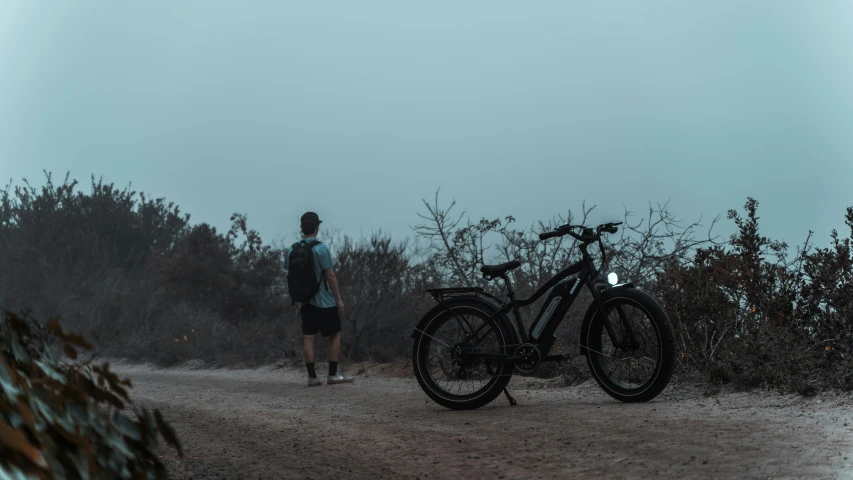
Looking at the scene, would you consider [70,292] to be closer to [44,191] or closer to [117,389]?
[44,191]

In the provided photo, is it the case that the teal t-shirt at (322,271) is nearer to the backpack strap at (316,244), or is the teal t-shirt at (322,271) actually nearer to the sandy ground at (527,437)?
the backpack strap at (316,244)

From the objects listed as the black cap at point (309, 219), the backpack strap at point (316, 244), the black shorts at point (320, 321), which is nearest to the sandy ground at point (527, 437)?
the black shorts at point (320, 321)

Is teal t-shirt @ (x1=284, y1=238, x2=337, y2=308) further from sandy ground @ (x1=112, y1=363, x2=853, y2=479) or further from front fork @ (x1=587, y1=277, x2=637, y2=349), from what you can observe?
front fork @ (x1=587, y1=277, x2=637, y2=349)

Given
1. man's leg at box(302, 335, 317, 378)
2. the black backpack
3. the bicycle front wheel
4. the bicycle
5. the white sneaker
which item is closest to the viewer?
the bicycle front wheel

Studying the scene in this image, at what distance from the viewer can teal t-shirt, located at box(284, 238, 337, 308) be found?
9.90m

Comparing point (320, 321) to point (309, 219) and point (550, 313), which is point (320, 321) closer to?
point (309, 219)

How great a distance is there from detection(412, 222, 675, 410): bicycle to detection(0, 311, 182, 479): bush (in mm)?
4597

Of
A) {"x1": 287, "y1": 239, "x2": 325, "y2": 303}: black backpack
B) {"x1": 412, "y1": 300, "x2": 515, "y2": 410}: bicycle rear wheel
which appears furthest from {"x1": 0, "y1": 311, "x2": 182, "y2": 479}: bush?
{"x1": 287, "y1": 239, "x2": 325, "y2": 303}: black backpack

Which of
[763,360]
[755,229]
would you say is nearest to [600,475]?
[763,360]

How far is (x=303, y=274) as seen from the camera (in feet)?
32.3

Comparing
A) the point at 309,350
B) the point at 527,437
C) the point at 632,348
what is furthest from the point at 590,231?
the point at 309,350

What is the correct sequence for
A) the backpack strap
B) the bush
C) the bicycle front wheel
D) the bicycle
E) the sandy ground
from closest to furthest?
the bush, the sandy ground, the bicycle front wheel, the bicycle, the backpack strap

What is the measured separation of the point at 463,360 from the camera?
7051 mm

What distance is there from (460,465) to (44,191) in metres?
33.8
